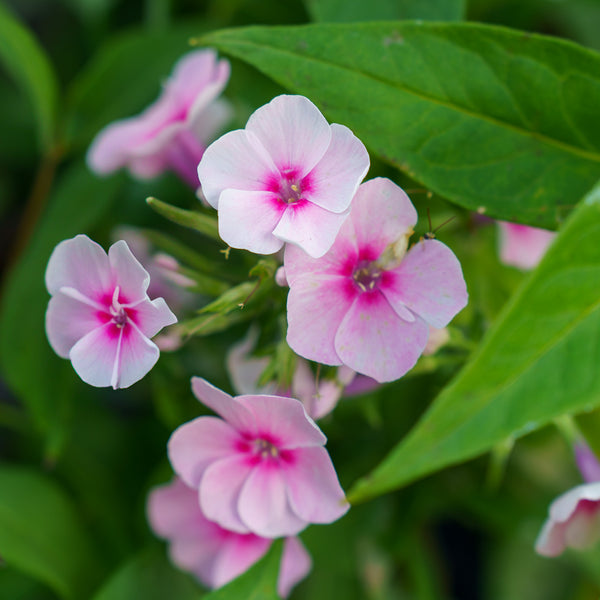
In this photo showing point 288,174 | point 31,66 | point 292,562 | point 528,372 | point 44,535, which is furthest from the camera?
point 31,66

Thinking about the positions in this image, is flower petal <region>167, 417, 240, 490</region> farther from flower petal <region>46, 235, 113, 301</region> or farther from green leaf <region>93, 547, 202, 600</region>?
green leaf <region>93, 547, 202, 600</region>

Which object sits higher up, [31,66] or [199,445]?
[31,66]

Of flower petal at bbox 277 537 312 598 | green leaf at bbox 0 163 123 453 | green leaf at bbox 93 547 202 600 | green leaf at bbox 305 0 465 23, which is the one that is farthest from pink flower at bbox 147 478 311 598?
green leaf at bbox 305 0 465 23

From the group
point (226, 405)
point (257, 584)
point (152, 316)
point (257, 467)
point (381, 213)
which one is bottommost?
point (257, 584)

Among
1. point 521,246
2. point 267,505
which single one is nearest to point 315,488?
point 267,505

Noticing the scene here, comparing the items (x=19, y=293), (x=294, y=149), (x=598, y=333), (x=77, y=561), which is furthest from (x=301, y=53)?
(x=77, y=561)

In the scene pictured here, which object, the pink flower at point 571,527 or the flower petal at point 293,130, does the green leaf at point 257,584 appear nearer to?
the pink flower at point 571,527

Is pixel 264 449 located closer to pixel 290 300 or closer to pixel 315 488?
pixel 315 488
